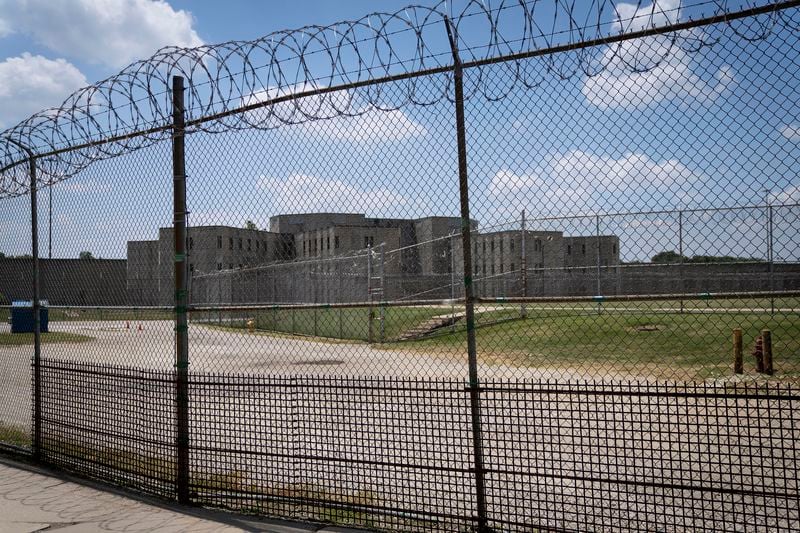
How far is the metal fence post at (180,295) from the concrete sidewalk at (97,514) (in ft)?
1.30

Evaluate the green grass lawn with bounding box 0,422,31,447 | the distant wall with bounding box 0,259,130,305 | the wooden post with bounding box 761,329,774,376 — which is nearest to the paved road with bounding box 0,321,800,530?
the wooden post with bounding box 761,329,774,376

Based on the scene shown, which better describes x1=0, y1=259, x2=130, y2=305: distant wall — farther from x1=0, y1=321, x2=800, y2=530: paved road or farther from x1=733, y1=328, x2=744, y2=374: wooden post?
x1=733, y1=328, x2=744, y2=374: wooden post

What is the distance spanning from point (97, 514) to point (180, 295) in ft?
6.65

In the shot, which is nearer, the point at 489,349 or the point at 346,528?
the point at 346,528

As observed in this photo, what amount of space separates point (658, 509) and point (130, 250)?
636cm

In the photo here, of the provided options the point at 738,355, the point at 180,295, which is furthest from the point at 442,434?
the point at 738,355

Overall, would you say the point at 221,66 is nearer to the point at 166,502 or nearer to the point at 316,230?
the point at 316,230

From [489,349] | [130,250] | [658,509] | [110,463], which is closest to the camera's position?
[658,509]

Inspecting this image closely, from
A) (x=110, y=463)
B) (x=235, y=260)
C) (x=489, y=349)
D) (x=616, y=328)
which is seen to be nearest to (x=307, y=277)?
(x=489, y=349)

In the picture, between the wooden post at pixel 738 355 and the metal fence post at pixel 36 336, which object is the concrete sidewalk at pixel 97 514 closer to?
the metal fence post at pixel 36 336

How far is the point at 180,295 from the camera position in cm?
639

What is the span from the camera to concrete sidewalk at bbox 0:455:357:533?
5453mm

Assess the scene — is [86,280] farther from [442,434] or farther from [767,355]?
[767,355]

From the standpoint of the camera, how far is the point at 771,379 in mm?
11938
